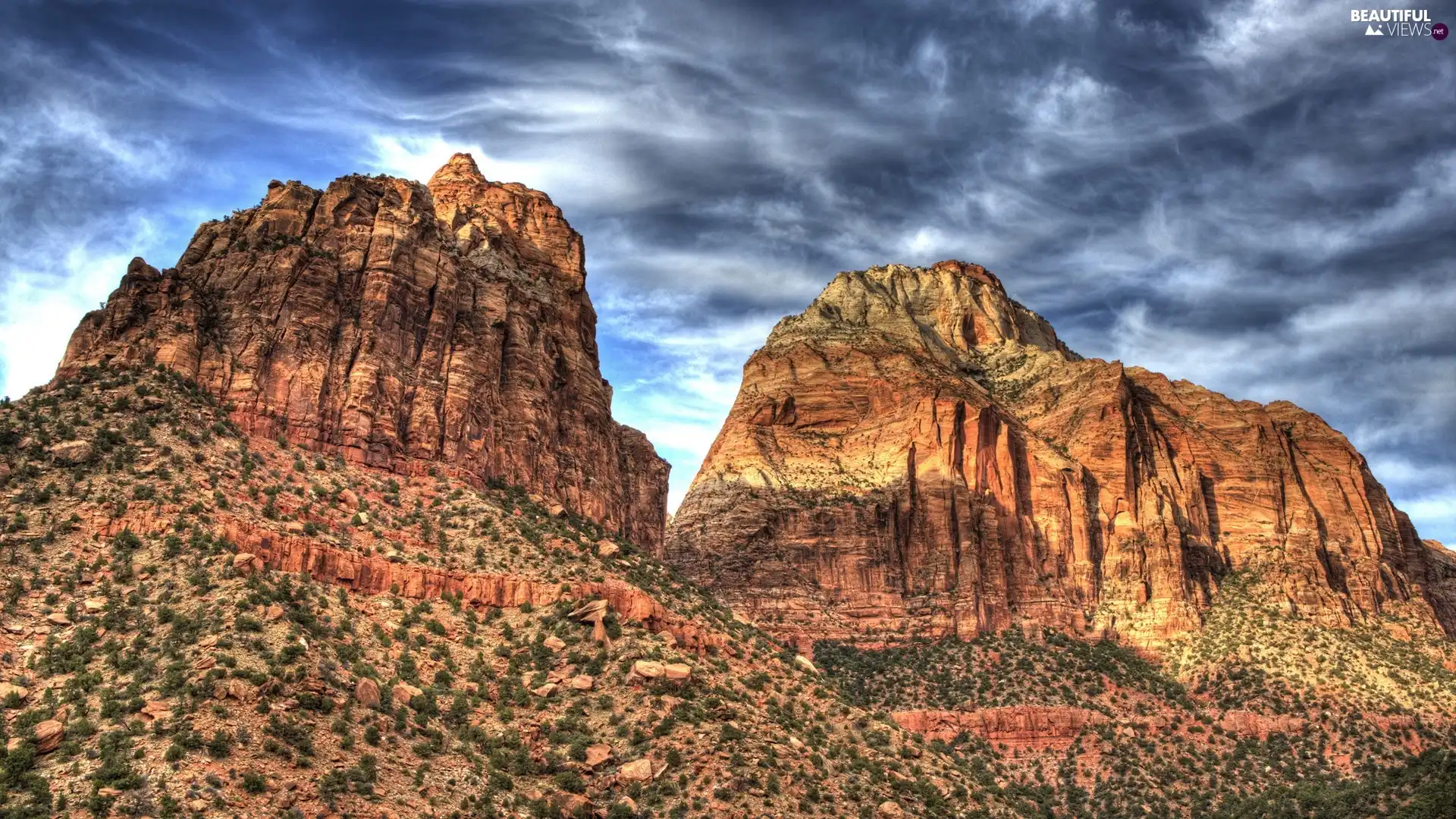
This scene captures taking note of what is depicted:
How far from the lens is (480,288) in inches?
3433

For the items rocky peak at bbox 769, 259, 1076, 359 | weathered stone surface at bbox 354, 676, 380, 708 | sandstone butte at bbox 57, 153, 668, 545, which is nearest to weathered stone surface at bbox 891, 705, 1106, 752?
Result: sandstone butte at bbox 57, 153, 668, 545

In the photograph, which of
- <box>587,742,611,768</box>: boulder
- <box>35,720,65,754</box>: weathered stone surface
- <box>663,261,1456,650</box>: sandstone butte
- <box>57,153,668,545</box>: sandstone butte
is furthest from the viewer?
<box>663,261,1456,650</box>: sandstone butte

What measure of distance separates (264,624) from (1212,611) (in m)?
96.8

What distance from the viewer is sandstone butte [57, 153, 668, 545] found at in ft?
232

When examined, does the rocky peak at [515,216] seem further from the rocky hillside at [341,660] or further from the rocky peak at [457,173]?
the rocky hillside at [341,660]

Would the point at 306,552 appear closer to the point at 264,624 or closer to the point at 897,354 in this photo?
the point at 264,624

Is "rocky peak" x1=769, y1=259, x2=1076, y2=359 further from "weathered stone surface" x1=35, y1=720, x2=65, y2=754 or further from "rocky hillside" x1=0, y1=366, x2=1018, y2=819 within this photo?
"weathered stone surface" x1=35, y1=720, x2=65, y2=754

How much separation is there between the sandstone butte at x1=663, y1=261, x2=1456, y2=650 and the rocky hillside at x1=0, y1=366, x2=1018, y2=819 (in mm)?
52459

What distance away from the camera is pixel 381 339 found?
7694cm

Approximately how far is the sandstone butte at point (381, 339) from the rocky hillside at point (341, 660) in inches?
102

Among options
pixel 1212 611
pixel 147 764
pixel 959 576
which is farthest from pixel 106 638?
pixel 1212 611

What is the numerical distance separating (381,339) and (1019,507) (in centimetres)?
7706

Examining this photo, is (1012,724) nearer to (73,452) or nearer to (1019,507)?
→ (1019,507)

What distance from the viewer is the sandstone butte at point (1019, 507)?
121 metres
